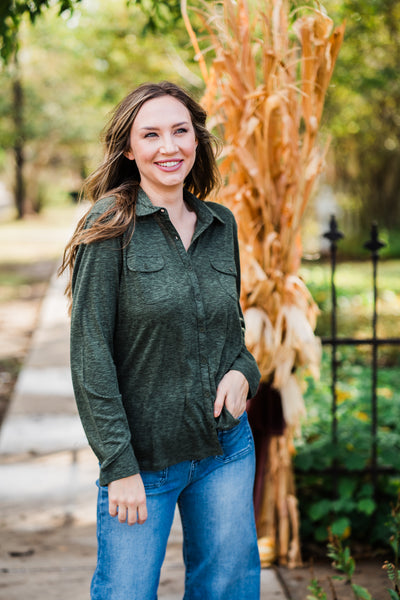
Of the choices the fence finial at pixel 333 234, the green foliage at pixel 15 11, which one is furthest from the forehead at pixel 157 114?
the green foliage at pixel 15 11

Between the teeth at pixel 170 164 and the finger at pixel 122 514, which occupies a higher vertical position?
the teeth at pixel 170 164

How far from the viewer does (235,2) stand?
259cm

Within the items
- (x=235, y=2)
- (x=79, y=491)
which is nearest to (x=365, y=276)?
(x=79, y=491)

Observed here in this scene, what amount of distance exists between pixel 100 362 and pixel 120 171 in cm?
63

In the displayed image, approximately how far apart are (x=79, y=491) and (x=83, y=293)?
2465 mm

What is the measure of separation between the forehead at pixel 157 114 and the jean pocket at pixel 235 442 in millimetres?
874

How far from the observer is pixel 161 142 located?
184 centimetres

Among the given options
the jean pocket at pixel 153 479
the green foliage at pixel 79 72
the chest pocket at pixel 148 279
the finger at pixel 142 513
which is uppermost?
the green foliage at pixel 79 72

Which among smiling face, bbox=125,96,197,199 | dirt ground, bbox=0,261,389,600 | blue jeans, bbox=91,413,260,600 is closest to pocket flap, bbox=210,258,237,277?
smiling face, bbox=125,96,197,199

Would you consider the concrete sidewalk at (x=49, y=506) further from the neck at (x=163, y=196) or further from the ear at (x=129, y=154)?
the ear at (x=129, y=154)

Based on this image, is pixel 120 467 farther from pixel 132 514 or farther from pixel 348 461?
pixel 348 461

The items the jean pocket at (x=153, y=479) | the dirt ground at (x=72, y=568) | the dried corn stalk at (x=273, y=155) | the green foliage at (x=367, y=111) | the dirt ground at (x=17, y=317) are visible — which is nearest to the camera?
the jean pocket at (x=153, y=479)

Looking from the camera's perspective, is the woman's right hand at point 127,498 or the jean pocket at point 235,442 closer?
the woman's right hand at point 127,498

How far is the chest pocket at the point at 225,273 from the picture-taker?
6.20 feet
